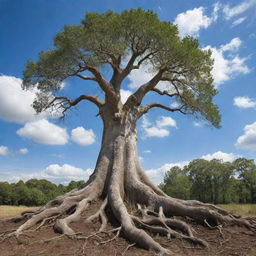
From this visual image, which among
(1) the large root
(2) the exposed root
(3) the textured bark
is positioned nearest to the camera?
(1) the large root

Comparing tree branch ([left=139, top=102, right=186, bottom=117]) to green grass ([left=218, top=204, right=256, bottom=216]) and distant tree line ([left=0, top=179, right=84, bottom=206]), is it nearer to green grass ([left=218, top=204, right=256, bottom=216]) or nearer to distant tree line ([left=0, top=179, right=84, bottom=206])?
green grass ([left=218, top=204, right=256, bottom=216])

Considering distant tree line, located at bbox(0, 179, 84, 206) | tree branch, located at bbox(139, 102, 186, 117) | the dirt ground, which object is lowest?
the dirt ground

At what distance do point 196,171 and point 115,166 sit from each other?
154 ft

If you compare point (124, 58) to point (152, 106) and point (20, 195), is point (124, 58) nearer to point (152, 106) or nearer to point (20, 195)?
point (152, 106)

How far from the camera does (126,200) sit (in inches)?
402

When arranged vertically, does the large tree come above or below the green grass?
above

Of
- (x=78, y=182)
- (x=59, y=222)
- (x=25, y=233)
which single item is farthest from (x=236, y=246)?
(x=78, y=182)

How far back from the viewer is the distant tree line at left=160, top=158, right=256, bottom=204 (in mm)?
50062

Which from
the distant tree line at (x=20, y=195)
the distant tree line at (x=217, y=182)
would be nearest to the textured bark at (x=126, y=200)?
the distant tree line at (x=217, y=182)

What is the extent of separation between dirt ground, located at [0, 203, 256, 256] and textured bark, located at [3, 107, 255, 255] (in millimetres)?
298

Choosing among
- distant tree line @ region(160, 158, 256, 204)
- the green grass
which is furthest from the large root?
distant tree line @ region(160, 158, 256, 204)

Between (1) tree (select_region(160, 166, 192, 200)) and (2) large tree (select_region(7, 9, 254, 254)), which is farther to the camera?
(1) tree (select_region(160, 166, 192, 200))

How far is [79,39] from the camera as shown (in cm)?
1146

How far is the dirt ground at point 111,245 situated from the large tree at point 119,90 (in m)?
0.82
